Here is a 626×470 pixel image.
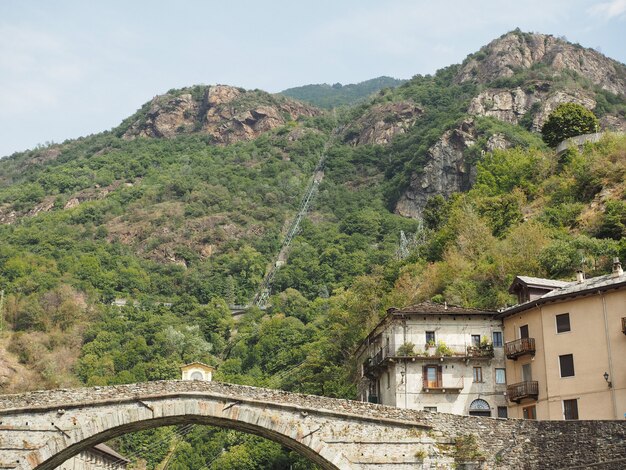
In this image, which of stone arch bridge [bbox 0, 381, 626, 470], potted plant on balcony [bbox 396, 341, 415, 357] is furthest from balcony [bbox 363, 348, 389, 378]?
stone arch bridge [bbox 0, 381, 626, 470]

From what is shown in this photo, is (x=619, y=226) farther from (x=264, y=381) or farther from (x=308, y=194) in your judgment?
(x=308, y=194)

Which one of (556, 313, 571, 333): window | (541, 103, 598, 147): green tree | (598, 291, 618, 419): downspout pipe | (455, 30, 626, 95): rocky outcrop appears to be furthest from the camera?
(455, 30, 626, 95): rocky outcrop

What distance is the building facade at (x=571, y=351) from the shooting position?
124 feet

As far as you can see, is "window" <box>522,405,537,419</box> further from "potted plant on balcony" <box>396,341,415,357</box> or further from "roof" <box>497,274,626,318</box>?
"potted plant on balcony" <box>396,341,415,357</box>

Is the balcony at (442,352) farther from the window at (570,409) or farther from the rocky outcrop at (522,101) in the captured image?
the rocky outcrop at (522,101)

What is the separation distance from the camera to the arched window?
46.0 metres

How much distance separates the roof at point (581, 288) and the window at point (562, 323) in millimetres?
877

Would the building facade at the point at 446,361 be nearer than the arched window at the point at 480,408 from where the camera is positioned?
No

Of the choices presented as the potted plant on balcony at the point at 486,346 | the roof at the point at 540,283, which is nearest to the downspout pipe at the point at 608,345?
the roof at the point at 540,283

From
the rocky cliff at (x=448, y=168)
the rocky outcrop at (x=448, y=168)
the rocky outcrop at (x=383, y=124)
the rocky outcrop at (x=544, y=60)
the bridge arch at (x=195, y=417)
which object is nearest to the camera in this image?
the bridge arch at (x=195, y=417)

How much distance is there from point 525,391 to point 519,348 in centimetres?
240

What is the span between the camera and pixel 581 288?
1575 inches

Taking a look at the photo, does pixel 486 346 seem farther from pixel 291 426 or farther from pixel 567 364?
pixel 291 426

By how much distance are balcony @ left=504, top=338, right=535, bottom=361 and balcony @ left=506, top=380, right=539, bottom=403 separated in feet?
5.25
